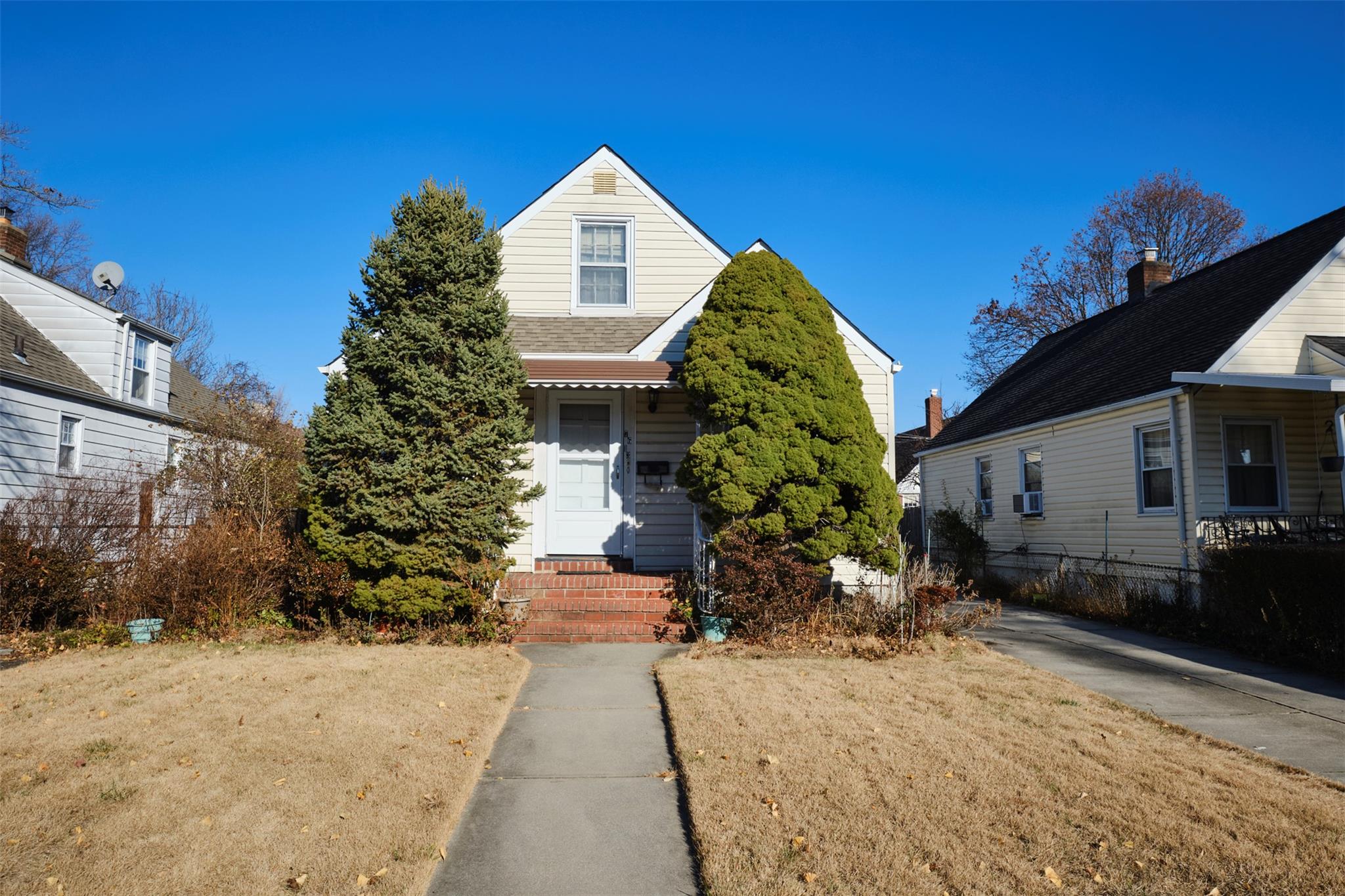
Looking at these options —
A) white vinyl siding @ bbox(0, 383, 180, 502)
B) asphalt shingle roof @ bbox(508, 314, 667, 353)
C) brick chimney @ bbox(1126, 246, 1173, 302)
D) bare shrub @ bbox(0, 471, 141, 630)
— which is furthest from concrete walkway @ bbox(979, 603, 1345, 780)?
white vinyl siding @ bbox(0, 383, 180, 502)

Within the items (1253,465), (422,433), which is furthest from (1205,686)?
(422,433)

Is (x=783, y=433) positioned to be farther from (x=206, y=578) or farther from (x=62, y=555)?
(x=62, y=555)

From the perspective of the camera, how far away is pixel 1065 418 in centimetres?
1555

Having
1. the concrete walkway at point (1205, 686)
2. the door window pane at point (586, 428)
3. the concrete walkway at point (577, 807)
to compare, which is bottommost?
the concrete walkway at point (577, 807)

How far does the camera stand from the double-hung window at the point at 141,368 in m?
17.7

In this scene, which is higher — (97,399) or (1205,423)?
(97,399)

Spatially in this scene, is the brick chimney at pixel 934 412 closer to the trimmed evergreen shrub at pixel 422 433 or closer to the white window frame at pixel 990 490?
the white window frame at pixel 990 490

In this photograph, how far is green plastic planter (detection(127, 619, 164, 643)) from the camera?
925 cm

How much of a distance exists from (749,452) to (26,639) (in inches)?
344

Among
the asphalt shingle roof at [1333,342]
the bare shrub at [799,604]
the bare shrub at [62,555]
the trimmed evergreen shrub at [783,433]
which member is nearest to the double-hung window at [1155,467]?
the asphalt shingle roof at [1333,342]

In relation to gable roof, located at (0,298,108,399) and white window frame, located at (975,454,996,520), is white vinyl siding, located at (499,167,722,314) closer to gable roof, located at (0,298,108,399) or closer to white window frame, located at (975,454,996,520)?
gable roof, located at (0,298,108,399)

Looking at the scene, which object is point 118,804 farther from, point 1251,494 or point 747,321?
point 1251,494

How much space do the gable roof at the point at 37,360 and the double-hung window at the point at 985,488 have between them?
64.5 feet

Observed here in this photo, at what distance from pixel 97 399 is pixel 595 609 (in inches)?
499
